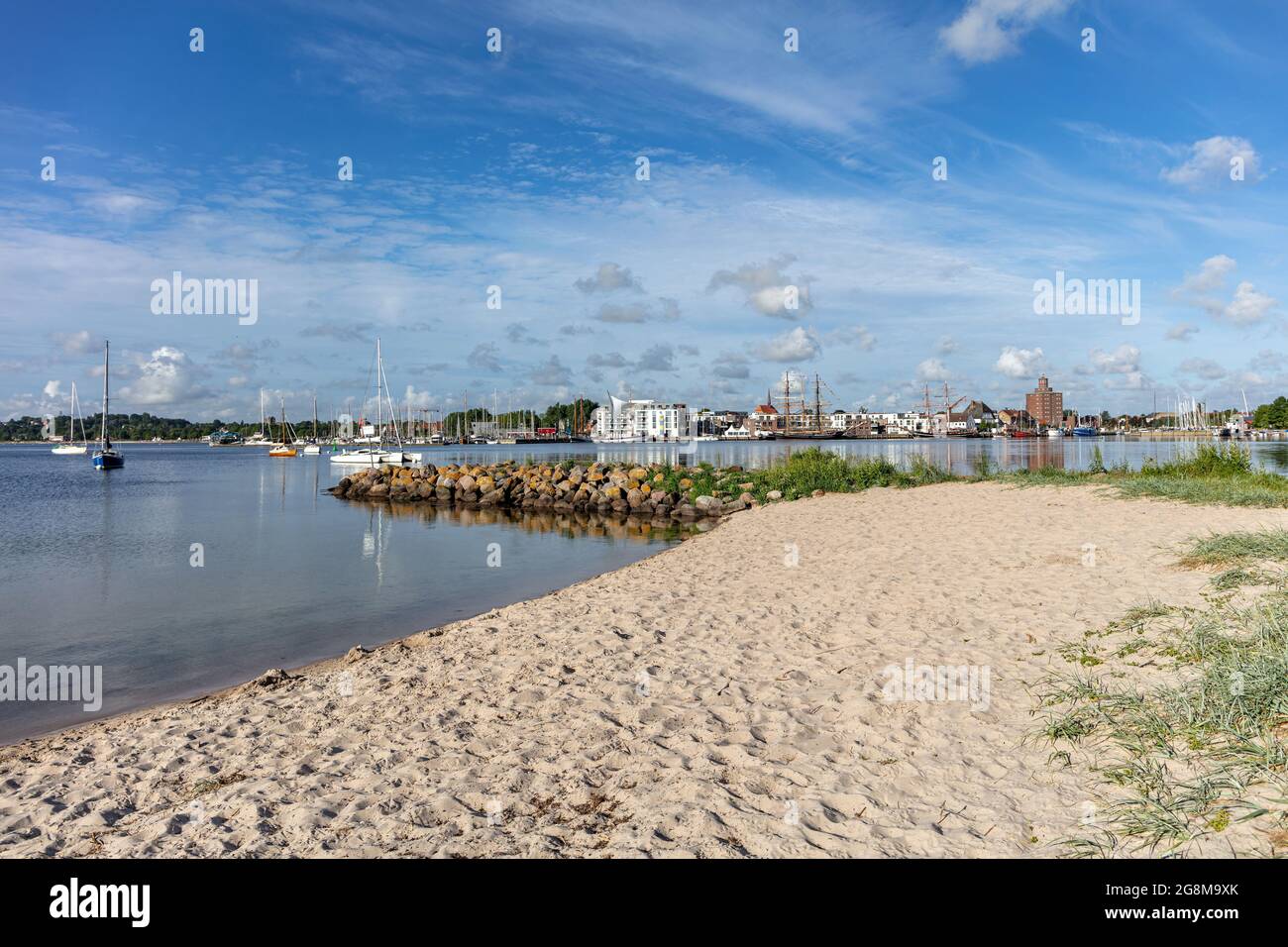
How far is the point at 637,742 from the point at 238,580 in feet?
47.1

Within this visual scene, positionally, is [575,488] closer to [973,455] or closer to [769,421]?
[973,455]

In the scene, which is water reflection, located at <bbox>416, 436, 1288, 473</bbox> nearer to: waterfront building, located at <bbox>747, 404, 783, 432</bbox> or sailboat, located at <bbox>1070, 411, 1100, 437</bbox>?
sailboat, located at <bbox>1070, 411, 1100, 437</bbox>

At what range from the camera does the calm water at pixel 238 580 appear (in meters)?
10.5

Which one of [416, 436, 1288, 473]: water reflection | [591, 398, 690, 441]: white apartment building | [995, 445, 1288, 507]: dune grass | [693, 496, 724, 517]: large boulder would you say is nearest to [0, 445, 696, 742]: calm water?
[693, 496, 724, 517]: large boulder

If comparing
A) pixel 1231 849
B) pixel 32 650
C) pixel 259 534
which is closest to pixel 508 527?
pixel 259 534

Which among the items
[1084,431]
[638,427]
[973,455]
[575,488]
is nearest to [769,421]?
[638,427]

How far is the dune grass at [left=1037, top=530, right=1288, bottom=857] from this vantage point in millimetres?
3656

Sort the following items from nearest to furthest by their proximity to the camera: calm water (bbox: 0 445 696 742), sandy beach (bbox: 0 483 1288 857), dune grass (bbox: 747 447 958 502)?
1. sandy beach (bbox: 0 483 1288 857)
2. calm water (bbox: 0 445 696 742)
3. dune grass (bbox: 747 447 958 502)

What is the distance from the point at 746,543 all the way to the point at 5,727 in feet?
42.5

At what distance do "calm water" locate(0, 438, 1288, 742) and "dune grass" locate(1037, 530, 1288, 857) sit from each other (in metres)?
9.53

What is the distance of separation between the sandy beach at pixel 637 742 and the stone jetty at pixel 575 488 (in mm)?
18151

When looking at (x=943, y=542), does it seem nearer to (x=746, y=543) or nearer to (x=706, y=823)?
(x=746, y=543)

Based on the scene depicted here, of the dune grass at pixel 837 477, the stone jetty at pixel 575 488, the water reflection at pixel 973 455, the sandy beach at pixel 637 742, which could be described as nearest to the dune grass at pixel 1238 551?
the sandy beach at pixel 637 742

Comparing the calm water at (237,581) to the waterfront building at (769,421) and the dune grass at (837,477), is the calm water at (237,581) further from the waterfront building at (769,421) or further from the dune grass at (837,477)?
the waterfront building at (769,421)
